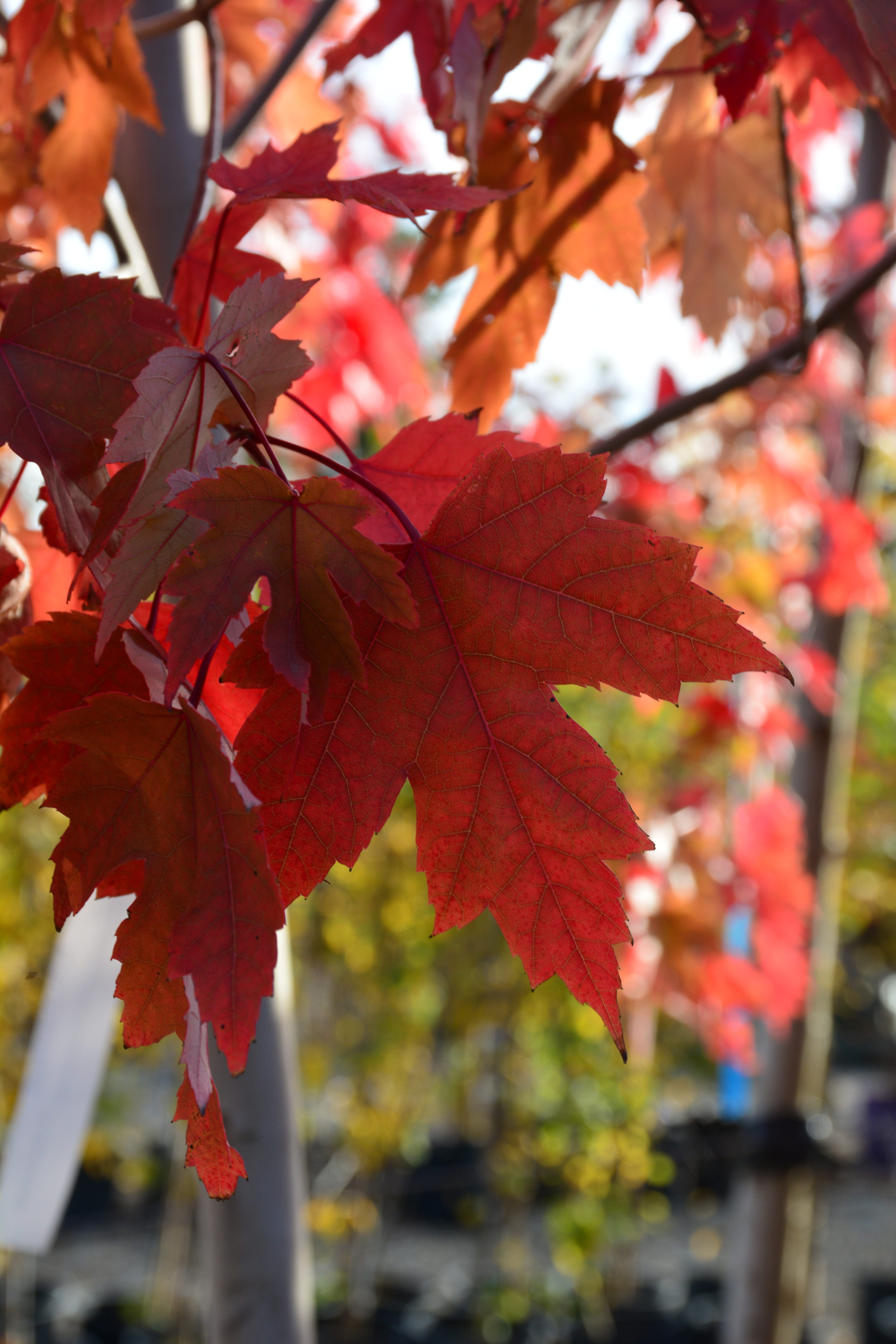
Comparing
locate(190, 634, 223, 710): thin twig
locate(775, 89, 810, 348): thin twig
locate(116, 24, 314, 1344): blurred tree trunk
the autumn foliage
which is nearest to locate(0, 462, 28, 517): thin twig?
the autumn foliage

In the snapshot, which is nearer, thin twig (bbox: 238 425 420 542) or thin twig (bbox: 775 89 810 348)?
thin twig (bbox: 238 425 420 542)

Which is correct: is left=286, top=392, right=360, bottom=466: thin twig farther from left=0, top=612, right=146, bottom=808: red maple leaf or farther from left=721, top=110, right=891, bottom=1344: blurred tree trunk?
left=721, top=110, right=891, bottom=1344: blurred tree trunk

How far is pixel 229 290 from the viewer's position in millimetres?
595

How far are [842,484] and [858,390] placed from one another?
0.21 meters

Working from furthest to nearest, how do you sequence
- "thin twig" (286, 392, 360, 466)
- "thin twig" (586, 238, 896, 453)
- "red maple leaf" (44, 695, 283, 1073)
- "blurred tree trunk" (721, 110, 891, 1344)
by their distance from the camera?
"blurred tree trunk" (721, 110, 891, 1344) < "thin twig" (586, 238, 896, 453) < "thin twig" (286, 392, 360, 466) < "red maple leaf" (44, 695, 283, 1073)

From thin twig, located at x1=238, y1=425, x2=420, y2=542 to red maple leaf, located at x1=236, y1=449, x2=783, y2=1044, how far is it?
0.02 meters

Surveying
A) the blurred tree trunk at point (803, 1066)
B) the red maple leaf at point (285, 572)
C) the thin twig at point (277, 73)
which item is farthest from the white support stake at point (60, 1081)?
the blurred tree trunk at point (803, 1066)

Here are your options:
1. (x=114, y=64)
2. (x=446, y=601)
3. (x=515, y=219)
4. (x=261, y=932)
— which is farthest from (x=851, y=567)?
(x=261, y=932)

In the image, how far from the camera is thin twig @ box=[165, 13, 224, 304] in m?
0.57

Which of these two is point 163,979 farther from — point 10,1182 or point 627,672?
point 10,1182

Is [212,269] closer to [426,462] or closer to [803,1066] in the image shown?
[426,462]

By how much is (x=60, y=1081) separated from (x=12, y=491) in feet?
1.64

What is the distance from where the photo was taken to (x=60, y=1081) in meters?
0.78

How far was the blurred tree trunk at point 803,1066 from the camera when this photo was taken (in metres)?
1.74
